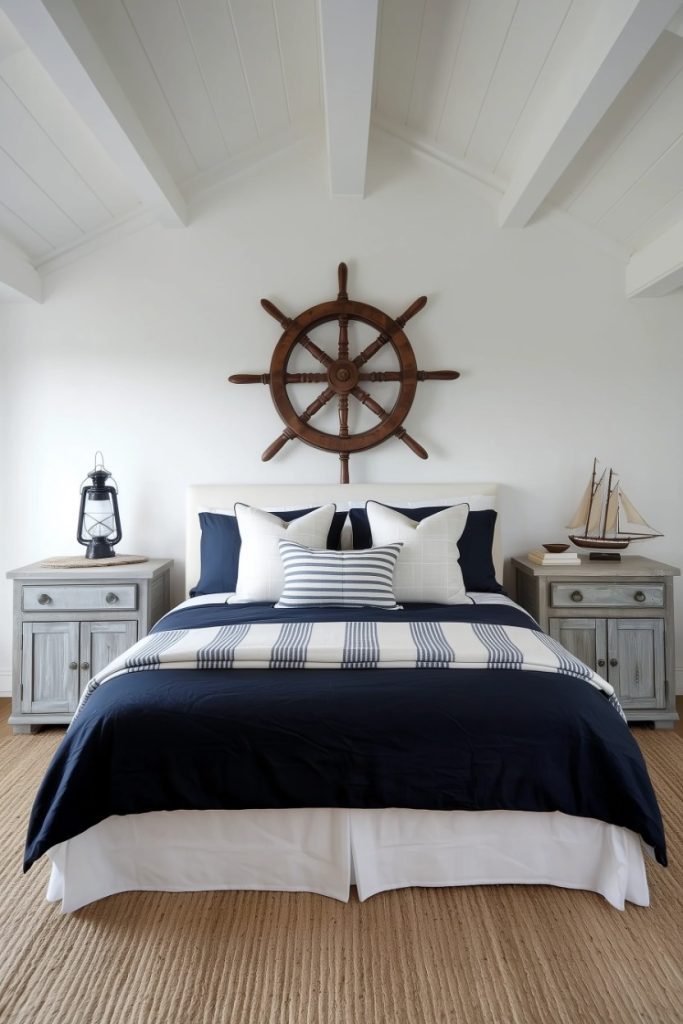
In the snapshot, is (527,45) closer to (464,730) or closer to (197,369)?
(197,369)

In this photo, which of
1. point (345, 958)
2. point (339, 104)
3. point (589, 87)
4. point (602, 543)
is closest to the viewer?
point (345, 958)

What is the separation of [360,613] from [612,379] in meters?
1.95

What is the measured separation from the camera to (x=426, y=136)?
10.6 ft

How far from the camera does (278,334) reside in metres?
3.33

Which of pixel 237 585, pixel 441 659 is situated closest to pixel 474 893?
pixel 441 659

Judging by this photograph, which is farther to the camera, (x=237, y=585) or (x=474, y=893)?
(x=237, y=585)

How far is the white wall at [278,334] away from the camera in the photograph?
3309mm

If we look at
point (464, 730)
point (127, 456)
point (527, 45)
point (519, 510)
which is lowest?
point (464, 730)

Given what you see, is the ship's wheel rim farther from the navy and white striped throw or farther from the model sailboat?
the navy and white striped throw

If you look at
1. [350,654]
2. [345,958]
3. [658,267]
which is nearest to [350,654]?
[350,654]

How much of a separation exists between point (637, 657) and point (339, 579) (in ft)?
4.77

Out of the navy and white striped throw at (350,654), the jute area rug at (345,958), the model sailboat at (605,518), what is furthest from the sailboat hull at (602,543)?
the jute area rug at (345,958)

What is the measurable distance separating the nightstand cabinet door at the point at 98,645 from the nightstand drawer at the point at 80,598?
0.28 ft

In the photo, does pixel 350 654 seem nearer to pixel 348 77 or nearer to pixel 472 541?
pixel 472 541
